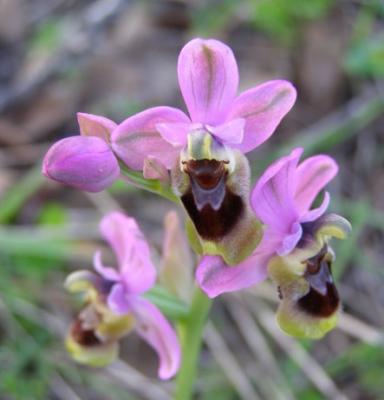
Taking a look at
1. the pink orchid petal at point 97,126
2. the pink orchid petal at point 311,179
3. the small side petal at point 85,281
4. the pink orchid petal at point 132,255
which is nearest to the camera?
the pink orchid petal at point 97,126

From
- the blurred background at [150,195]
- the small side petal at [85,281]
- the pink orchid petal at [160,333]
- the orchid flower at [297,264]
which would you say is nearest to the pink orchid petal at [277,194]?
the orchid flower at [297,264]

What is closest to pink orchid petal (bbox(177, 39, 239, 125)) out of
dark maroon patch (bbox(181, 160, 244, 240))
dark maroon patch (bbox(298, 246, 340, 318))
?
dark maroon patch (bbox(181, 160, 244, 240))

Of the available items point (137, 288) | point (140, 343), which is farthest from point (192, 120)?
point (140, 343)

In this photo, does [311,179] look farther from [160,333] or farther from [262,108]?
[160,333]

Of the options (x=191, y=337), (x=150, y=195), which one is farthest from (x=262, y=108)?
(x=150, y=195)

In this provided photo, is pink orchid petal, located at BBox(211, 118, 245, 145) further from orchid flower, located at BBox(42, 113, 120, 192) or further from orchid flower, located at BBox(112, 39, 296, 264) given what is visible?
orchid flower, located at BBox(42, 113, 120, 192)

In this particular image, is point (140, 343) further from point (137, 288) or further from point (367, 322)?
point (137, 288)

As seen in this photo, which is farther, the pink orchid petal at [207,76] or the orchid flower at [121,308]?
the orchid flower at [121,308]

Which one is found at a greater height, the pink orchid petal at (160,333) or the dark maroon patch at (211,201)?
the dark maroon patch at (211,201)

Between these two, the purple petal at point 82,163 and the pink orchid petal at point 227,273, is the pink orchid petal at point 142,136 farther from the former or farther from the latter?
the pink orchid petal at point 227,273
